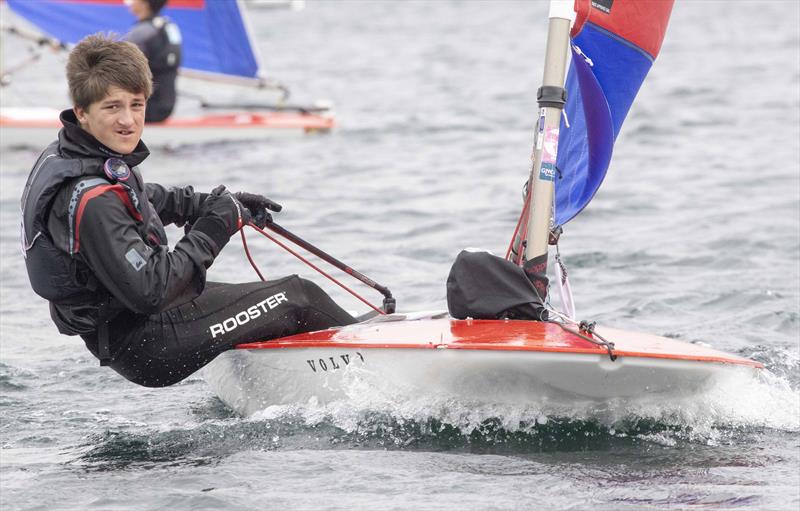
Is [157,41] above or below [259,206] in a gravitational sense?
above

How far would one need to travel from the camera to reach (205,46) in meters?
11.2

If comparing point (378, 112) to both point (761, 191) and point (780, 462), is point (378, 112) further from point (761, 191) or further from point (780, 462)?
point (780, 462)

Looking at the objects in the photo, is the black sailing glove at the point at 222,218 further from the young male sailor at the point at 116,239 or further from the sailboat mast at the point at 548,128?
the sailboat mast at the point at 548,128

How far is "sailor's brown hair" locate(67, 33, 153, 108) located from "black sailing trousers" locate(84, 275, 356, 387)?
0.67m

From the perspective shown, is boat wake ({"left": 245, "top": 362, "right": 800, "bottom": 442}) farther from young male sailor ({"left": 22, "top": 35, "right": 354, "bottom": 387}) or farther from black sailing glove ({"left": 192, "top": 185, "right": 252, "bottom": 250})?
black sailing glove ({"left": 192, "top": 185, "right": 252, "bottom": 250})

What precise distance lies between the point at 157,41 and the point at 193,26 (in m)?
1.77

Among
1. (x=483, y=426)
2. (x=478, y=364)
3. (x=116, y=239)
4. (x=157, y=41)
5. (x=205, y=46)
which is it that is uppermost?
(x=205, y=46)

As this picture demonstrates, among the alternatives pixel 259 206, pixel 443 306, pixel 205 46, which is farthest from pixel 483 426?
pixel 205 46

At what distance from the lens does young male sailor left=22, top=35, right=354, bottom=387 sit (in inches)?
124

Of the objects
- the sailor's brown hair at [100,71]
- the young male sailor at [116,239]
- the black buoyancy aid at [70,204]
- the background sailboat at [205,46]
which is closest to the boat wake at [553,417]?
the young male sailor at [116,239]

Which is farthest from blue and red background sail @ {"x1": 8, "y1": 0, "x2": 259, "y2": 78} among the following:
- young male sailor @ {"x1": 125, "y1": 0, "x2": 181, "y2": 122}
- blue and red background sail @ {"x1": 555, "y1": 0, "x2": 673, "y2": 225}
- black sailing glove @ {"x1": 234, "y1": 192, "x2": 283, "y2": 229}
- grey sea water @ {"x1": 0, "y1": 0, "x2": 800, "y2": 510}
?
black sailing glove @ {"x1": 234, "y1": 192, "x2": 283, "y2": 229}

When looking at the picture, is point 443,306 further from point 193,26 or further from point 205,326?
point 193,26

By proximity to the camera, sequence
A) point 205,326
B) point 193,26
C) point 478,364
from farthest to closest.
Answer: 1. point 193,26
2. point 205,326
3. point 478,364

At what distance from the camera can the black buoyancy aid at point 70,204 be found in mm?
3160
